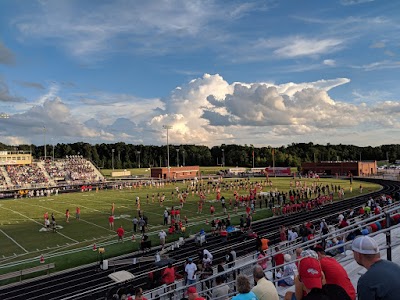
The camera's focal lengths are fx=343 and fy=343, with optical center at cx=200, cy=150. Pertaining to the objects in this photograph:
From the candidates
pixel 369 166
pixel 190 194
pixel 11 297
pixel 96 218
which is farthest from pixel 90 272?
pixel 369 166

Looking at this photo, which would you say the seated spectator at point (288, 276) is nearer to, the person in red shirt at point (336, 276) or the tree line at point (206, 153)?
the person in red shirt at point (336, 276)

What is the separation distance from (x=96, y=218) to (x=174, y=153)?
11971 centimetres

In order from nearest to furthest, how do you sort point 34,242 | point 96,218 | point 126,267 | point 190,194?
point 126,267 → point 34,242 → point 96,218 → point 190,194

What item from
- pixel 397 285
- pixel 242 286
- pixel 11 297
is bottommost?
pixel 11 297

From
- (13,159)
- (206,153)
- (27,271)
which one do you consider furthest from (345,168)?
(27,271)

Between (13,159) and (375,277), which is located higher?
(13,159)

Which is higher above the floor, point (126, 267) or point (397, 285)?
point (397, 285)

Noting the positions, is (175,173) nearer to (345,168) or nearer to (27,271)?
(345,168)

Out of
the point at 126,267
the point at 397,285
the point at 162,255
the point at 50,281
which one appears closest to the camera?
the point at 397,285

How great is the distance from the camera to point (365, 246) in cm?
329

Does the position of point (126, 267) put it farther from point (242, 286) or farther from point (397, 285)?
point (397, 285)

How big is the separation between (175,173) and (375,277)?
7752 cm

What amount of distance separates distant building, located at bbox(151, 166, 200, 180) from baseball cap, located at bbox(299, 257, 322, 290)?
2812 inches

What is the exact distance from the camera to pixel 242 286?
4.18m
